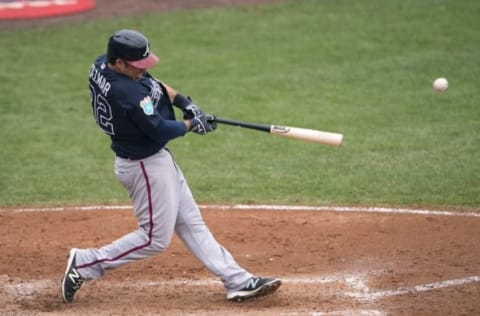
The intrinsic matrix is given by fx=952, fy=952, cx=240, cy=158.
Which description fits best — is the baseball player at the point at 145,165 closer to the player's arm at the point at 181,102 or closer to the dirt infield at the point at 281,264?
the player's arm at the point at 181,102

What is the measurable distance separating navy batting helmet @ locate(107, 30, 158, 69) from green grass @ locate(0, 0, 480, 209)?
342 centimetres

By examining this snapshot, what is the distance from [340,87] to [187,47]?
3.13 meters

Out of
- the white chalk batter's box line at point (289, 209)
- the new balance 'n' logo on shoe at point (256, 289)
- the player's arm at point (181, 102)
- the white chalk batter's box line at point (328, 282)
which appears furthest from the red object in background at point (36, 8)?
the new balance 'n' logo on shoe at point (256, 289)

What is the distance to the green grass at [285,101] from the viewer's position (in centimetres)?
1025

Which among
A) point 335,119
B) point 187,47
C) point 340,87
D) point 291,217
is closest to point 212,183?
point 291,217

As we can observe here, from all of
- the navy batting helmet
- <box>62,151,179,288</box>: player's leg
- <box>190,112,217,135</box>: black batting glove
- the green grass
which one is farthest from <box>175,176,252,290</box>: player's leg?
the green grass

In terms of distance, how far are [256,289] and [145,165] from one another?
1212 millimetres

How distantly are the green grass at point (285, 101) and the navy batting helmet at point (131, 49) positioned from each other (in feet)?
11.2

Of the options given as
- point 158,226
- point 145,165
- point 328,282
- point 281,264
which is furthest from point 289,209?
point 145,165

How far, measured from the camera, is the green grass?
10.2 meters

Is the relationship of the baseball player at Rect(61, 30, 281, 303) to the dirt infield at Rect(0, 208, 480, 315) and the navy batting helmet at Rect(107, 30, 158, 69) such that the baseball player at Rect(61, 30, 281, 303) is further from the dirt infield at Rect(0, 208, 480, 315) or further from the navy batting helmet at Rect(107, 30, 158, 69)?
the dirt infield at Rect(0, 208, 480, 315)

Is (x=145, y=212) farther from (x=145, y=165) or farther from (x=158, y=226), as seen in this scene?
(x=145, y=165)

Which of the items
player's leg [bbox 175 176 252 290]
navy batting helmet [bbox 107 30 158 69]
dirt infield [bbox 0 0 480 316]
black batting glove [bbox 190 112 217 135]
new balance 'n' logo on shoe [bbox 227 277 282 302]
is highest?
navy batting helmet [bbox 107 30 158 69]

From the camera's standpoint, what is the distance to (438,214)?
29.7 ft
